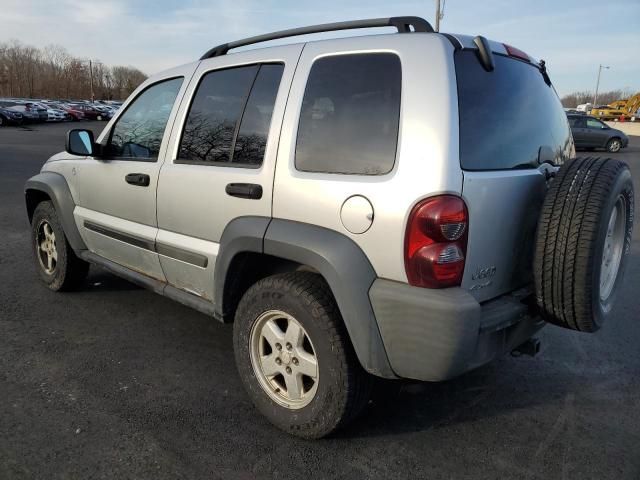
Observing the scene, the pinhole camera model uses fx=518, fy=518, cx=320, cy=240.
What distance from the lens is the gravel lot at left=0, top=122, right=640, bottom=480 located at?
7.87ft

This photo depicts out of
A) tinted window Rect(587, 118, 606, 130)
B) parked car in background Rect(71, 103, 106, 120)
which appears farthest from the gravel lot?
parked car in background Rect(71, 103, 106, 120)

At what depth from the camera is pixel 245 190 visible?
106 inches

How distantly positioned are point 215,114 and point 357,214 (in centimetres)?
130

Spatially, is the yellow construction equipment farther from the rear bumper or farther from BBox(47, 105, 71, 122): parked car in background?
the rear bumper

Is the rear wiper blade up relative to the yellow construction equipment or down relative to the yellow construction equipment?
down

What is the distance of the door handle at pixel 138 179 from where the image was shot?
3.36m

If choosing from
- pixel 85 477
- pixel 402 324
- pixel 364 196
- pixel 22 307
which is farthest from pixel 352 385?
pixel 22 307

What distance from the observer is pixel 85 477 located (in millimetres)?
2293

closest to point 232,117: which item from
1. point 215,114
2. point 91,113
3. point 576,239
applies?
point 215,114

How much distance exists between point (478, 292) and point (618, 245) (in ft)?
3.46

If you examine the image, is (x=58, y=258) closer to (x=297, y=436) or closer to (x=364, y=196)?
(x=297, y=436)

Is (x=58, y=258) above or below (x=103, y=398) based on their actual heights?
above

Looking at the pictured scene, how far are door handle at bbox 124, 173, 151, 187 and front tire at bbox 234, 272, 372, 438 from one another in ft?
3.84

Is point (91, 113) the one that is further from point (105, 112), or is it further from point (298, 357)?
point (298, 357)
